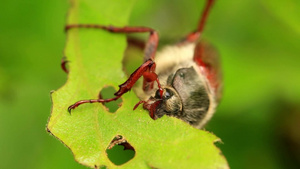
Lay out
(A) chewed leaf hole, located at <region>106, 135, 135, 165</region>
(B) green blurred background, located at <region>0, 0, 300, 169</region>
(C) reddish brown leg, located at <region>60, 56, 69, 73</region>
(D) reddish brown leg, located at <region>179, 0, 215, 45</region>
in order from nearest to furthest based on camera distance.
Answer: (A) chewed leaf hole, located at <region>106, 135, 135, 165</region>
(C) reddish brown leg, located at <region>60, 56, 69, 73</region>
(B) green blurred background, located at <region>0, 0, 300, 169</region>
(D) reddish brown leg, located at <region>179, 0, 215, 45</region>

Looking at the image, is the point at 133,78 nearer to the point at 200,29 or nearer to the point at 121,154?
the point at 121,154

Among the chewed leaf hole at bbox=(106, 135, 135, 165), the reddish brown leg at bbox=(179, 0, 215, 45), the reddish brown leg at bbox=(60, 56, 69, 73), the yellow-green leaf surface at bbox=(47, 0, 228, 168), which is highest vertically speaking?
the reddish brown leg at bbox=(179, 0, 215, 45)

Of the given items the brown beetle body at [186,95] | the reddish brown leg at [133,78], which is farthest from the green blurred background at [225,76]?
the reddish brown leg at [133,78]

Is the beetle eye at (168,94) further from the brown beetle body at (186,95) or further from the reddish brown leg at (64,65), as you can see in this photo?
the reddish brown leg at (64,65)

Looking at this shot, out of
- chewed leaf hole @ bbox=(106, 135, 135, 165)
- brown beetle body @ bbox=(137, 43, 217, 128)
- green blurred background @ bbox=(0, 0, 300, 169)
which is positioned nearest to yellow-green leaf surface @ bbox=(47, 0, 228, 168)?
chewed leaf hole @ bbox=(106, 135, 135, 165)

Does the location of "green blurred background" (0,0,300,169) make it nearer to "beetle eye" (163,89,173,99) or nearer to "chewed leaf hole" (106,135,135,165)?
"chewed leaf hole" (106,135,135,165)

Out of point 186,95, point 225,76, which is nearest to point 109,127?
point 186,95

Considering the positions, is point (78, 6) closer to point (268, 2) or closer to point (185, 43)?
point (185, 43)
